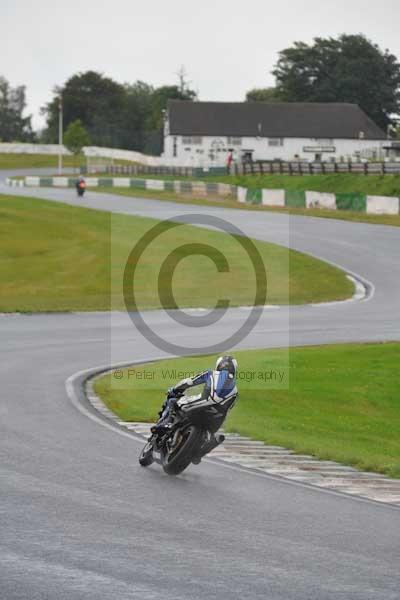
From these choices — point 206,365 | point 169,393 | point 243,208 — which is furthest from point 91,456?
point 243,208

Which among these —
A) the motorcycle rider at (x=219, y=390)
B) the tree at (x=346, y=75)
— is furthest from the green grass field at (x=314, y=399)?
the tree at (x=346, y=75)

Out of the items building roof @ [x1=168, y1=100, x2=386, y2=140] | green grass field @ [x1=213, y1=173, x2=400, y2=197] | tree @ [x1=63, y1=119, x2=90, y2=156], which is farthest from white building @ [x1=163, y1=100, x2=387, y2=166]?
green grass field @ [x1=213, y1=173, x2=400, y2=197]

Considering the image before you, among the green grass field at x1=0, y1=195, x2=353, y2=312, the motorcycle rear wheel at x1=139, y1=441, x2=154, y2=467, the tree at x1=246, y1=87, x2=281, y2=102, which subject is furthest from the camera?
the tree at x1=246, y1=87, x2=281, y2=102

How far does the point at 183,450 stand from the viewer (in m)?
12.4

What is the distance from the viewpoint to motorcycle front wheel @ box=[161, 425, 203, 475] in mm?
12297

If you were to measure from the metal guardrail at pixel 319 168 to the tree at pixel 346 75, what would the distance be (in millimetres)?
69541

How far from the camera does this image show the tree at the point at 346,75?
153m

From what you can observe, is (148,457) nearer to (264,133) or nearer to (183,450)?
(183,450)

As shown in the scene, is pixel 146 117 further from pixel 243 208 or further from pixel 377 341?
pixel 377 341

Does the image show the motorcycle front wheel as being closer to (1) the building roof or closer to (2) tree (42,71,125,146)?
(1) the building roof

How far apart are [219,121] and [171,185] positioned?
5310cm

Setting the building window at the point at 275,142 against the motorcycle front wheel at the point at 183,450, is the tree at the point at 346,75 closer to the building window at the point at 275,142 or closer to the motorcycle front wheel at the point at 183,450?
the building window at the point at 275,142

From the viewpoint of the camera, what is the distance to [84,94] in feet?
522
